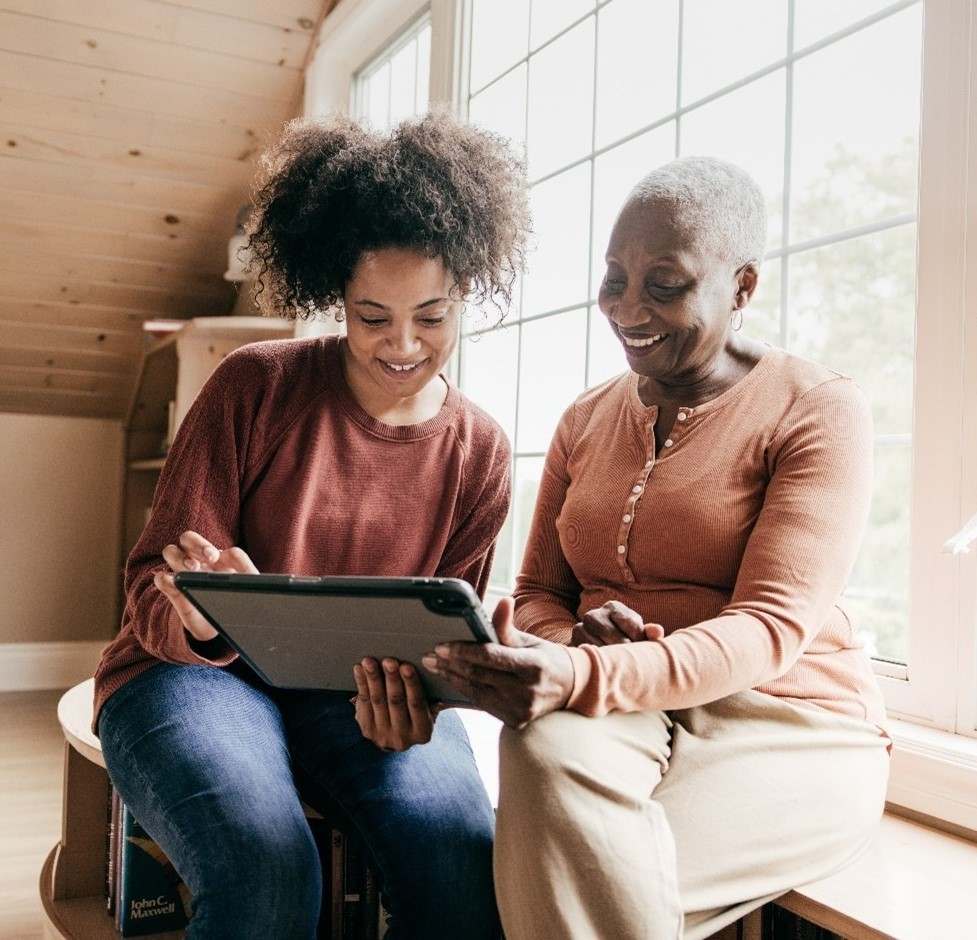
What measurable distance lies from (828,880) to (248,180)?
9.88 ft

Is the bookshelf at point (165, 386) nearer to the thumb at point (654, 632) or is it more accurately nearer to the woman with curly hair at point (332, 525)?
the woman with curly hair at point (332, 525)

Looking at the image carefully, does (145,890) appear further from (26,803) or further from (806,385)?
(26,803)

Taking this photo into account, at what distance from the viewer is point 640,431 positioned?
1.31 meters

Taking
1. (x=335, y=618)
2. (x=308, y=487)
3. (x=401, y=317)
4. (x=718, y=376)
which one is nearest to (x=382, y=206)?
(x=401, y=317)

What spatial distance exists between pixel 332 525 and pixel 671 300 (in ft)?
1.68

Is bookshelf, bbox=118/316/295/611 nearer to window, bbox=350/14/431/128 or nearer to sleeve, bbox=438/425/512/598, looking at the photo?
window, bbox=350/14/431/128

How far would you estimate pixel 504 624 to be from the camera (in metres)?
0.99

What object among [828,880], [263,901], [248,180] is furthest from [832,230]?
[248,180]

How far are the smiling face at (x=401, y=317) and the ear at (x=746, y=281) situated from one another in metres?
0.36

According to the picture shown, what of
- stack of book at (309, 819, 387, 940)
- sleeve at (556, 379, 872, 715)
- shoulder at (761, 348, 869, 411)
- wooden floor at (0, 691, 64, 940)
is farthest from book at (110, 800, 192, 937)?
shoulder at (761, 348, 869, 411)

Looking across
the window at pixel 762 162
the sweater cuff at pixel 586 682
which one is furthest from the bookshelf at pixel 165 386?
the sweater cuff at pixel 586 682

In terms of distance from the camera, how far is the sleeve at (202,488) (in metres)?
1.24

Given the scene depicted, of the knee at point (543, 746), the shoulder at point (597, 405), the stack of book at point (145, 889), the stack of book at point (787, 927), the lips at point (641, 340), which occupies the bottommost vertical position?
the stack of book at point (145, 889)

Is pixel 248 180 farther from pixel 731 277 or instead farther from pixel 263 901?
Answer: pixel 263 901
